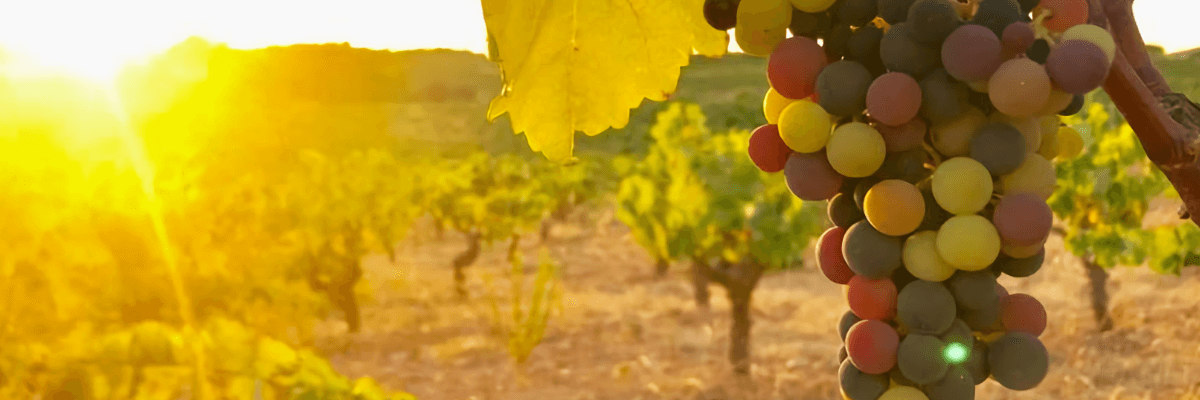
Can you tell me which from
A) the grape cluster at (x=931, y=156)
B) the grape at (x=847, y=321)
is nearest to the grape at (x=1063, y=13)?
the grape cluster at (x=931, y=156)

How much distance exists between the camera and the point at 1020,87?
2.17 feet

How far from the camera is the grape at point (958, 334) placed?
77 centimetres

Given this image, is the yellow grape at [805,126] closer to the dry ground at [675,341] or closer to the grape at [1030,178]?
the grape at [1030,178]

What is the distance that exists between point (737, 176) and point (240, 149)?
210 inches

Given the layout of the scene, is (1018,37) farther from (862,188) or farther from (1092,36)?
(862,188)

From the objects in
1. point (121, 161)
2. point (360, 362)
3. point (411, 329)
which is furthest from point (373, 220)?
point (121, 161)

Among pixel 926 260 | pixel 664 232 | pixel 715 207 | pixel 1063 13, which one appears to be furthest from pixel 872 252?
pixel 664 232

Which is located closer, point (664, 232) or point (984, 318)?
point (984, 318)

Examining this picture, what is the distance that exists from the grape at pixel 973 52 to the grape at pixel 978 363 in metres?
0.26

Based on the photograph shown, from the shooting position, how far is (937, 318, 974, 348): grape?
767mm

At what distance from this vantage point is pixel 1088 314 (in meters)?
10.6

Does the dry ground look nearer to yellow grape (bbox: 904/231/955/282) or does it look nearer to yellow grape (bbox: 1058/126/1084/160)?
yellow grape (bbox: 1058/126/1084/160)

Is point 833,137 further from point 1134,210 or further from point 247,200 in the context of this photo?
point 1134,210

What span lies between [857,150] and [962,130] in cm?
9
